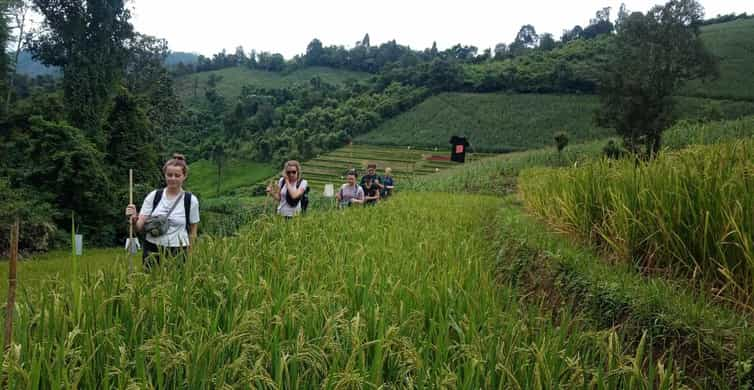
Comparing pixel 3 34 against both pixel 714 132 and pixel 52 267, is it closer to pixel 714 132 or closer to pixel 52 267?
pixel 52 267

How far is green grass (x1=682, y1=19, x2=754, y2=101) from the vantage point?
51716 mm

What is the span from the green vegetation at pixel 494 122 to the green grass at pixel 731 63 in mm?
11359

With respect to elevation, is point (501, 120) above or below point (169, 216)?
above

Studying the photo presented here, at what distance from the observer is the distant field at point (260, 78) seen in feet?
342

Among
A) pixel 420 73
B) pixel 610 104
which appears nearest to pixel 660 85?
pixel 610 104

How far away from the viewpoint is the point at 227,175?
64062 millimetres

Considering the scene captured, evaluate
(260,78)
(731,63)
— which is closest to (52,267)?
(731,63)

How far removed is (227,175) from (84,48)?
33.4m

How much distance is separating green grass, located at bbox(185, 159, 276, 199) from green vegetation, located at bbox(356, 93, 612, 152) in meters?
14.0

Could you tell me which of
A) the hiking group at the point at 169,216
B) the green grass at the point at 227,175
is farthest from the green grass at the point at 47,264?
the green grass at the point at 227,175

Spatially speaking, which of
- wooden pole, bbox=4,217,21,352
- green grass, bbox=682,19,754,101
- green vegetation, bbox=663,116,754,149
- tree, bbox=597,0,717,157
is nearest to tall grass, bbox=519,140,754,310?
wooden pole, bbox=4,217,21,352

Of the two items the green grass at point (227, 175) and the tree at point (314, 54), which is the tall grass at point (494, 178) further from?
the tree at point (314, 54)

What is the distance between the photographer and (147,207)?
175 inches

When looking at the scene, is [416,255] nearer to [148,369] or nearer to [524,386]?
[524,386]
